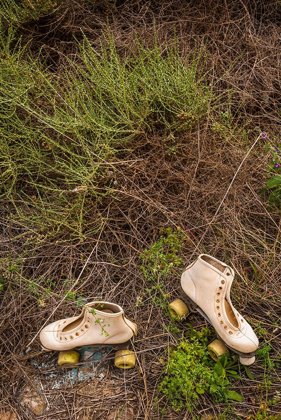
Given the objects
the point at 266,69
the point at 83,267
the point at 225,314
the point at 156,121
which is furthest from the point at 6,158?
the point at 266,69

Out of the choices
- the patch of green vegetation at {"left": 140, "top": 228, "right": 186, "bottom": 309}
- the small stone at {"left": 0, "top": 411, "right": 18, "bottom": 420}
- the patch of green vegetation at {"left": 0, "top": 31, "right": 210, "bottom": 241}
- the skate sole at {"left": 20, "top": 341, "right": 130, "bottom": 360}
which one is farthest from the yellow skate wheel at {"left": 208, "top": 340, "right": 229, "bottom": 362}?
the small stone at {"left": 0, "top": 411, "right": 18, "bottom": 420}

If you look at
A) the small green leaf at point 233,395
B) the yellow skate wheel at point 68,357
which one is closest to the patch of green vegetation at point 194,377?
the small green leaf at point 233,395

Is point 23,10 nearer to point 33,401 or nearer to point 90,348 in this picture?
point 90,348

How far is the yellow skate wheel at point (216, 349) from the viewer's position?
1753 mm

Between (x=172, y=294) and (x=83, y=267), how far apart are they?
1.86 ft

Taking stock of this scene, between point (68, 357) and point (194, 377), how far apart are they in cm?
69

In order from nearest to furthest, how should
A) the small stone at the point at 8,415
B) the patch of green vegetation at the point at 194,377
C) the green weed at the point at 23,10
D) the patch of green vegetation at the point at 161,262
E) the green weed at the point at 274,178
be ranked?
the patch of green vegetation at the point at 194,377 < the small stone at the point at 8,415 < the patch of green vegetation at the point at 161,262 < the green weed at the point at 274,178 < the green weed at the point at 23,10

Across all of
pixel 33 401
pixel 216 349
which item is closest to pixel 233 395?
pixel 216 349

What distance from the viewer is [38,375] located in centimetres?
187

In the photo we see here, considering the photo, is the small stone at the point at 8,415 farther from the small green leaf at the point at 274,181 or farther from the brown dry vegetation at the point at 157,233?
the small green leaf at the point at 274,181

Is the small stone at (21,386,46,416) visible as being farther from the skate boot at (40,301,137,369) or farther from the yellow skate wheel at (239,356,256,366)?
the yellow skate wheel at (239,356,256,366)

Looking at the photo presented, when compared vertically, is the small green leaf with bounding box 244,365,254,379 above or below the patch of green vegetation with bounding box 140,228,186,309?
below

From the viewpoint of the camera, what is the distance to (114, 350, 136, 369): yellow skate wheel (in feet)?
5.82

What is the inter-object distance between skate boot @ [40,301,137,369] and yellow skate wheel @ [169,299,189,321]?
0.76 feet
